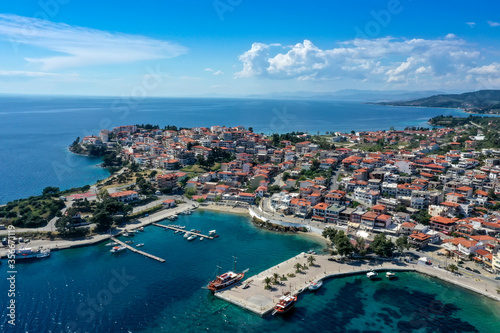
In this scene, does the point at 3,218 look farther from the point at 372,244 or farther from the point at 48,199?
the point at 372,244

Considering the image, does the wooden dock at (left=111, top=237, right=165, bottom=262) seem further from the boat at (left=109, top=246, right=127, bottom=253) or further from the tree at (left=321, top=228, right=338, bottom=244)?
the tree at (left=321, top=228, right=338, bottom=244)

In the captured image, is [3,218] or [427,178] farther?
[427,178]

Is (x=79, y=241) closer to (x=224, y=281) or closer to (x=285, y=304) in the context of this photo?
(x=224, y=281)

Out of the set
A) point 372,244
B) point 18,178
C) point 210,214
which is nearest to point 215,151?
point 210,214

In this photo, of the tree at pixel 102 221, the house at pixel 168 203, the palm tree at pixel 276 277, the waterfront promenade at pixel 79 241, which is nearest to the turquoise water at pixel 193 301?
the waterfront promenade at pixel 79 241

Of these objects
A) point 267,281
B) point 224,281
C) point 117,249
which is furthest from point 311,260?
point 117,249

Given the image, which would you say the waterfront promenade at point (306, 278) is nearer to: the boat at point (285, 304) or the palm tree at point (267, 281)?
the palm tree at point (267, 281)

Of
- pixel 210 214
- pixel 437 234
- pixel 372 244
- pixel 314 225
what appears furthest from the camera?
pixel 210 214
